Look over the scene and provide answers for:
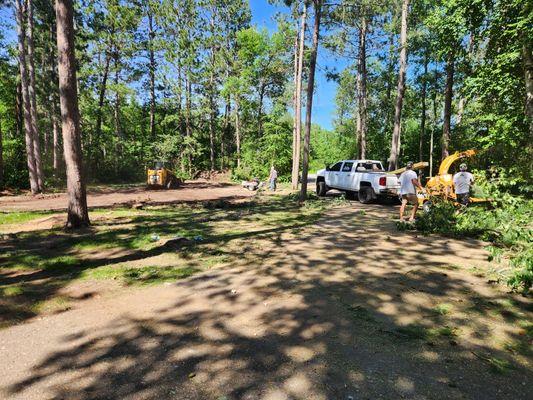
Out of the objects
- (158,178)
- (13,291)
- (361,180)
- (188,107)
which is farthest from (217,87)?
(13,291)

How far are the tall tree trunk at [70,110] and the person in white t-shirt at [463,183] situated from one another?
35.8 ft

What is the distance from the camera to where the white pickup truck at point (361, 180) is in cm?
1472

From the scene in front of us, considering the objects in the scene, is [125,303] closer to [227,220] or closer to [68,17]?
[227,220]

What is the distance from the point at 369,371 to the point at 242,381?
3.72 feet

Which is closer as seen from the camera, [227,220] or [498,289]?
[498,289]

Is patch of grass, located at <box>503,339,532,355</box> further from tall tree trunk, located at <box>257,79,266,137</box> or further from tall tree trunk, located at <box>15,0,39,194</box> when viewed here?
tall tree trunk, located at <box>257,79,266,137</box>

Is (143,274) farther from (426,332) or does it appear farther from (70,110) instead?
(70,110)

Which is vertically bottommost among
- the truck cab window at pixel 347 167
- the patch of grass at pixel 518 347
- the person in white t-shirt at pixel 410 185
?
the patch of grass at pixel 518 347

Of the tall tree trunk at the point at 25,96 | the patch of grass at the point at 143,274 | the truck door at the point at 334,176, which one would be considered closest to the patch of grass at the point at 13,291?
the patch of grass at the point at 143,274

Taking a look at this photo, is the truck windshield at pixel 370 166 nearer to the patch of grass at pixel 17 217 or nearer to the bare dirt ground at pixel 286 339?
the bare dirt ground at pixel 286 339

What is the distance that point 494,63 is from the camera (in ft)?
49.1

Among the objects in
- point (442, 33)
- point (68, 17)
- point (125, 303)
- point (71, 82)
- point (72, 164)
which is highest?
point (442, 33)

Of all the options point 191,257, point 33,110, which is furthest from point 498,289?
point 33,110

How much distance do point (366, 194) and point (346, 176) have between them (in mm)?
1674
